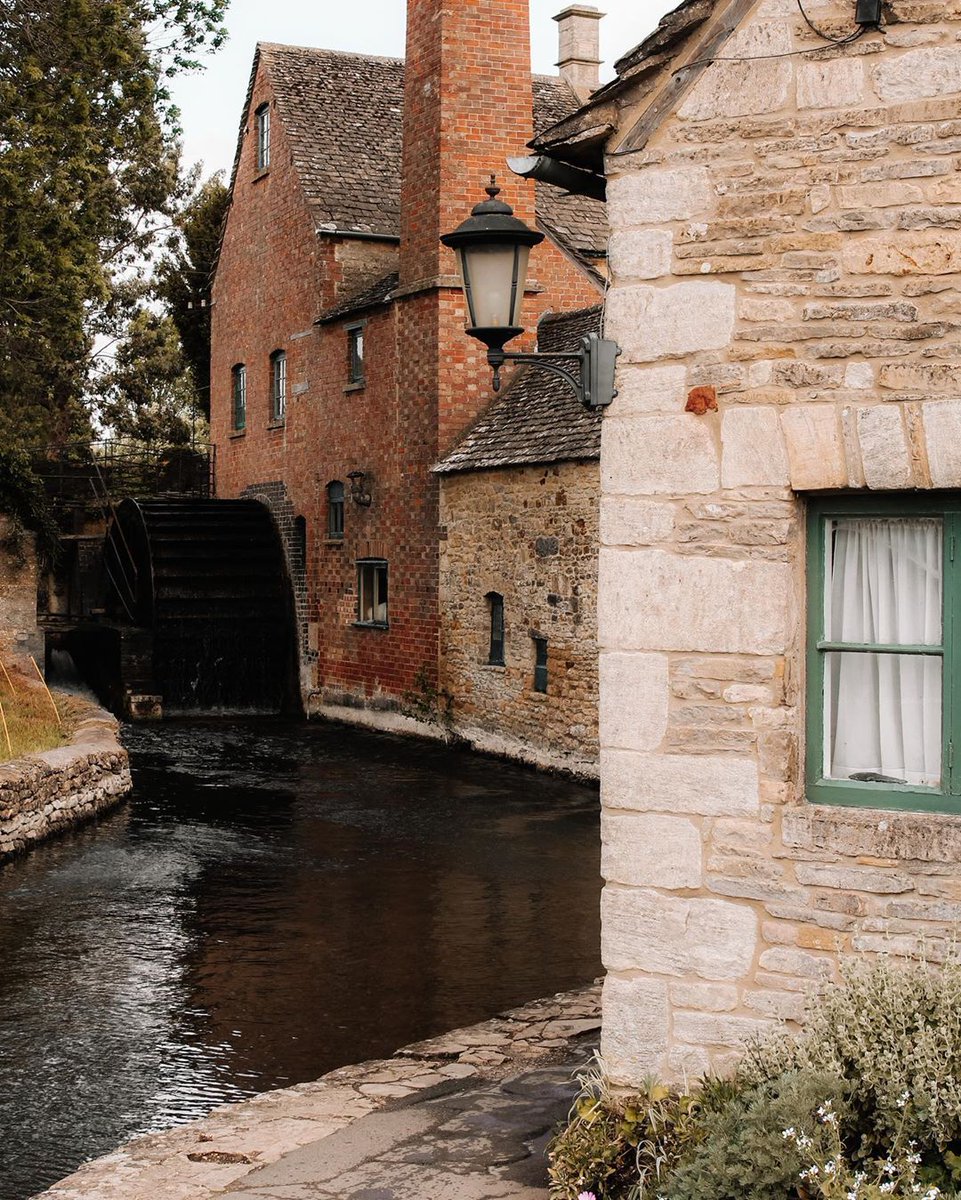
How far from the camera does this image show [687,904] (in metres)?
4.81

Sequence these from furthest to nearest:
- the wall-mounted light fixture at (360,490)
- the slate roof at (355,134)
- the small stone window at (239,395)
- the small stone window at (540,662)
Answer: the small stone window at (239,395) → the slate roof at (355,134) → the wall-mounted light fixture at (360,490) → the small stone window at (540,662)

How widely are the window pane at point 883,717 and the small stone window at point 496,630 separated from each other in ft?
39.7

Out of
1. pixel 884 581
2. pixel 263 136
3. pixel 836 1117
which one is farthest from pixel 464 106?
pixel 836 1117

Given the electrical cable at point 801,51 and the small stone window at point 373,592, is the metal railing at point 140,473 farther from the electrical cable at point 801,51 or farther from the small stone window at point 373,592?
the electrical cable at point 801,51

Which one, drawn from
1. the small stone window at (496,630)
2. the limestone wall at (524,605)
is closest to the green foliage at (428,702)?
the limestone wall at (524,605)

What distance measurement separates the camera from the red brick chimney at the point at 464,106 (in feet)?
58.7

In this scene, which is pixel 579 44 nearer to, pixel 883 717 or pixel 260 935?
pixel 260 935

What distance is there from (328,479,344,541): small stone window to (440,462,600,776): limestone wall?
3.47 metres

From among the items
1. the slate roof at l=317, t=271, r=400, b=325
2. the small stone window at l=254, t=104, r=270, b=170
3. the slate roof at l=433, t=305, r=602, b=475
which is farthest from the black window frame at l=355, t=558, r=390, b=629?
the small stone window at l=254, t=104, r=270, b=170

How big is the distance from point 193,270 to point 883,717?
3215 centimetres

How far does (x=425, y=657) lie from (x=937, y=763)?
1392 centimetres

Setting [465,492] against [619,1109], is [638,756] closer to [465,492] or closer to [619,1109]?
[619,1109]

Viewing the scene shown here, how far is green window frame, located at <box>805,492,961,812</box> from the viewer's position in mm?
4609

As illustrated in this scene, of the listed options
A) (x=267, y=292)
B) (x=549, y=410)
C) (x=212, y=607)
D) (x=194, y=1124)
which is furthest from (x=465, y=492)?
(x=194, y=1124)
